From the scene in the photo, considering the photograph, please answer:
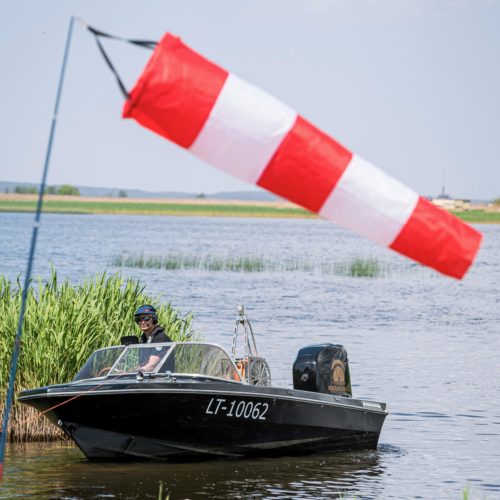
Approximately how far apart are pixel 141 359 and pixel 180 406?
74 cm

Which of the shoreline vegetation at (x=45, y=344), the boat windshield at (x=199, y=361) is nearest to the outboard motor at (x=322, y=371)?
Answer: the boat windshield at (x=199, y=361)

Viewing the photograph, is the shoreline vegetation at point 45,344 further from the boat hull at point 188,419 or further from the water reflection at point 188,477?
the boat hull at point 188,419

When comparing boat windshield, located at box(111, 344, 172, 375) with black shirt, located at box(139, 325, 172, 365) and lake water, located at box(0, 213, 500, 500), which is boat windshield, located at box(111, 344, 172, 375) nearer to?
black shirt, located at box(139, 325, 172, 365)

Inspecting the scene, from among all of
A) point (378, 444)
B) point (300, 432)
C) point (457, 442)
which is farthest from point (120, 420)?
point (457, 442)

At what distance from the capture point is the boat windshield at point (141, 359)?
32.1ft

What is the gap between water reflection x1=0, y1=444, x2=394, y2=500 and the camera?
9.10 meters

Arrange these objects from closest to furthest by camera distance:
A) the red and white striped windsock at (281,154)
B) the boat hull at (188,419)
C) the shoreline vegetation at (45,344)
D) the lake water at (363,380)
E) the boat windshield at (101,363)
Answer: the red and white striped windsock at (281,154), the boat hull at (188,419), the lake water at (363,380), the boat windshield at (101,363), the shoreline vegetation at (45,344)

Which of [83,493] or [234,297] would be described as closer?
[83,493]

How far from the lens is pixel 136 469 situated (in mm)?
9875

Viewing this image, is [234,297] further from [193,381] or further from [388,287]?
[193,381]

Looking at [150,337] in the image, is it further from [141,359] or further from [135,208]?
[135,208]

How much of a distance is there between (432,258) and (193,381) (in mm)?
6023

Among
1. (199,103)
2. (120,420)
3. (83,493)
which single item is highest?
(199,103)

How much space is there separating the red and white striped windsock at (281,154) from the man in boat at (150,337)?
19.8 feet
